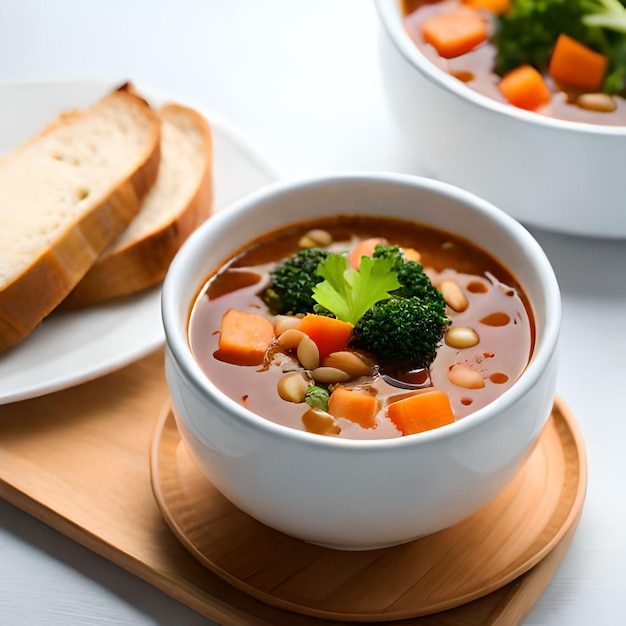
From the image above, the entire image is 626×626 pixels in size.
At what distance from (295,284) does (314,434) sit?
0.40m

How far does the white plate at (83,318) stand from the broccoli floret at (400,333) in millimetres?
597

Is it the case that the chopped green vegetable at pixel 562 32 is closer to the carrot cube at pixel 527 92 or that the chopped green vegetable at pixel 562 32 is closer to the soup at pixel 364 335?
the carrot cube at pixel 527 92

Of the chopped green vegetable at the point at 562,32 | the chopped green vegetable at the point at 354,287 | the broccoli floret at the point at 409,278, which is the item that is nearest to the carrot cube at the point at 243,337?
the chopped green vegetable at the point at 354,287

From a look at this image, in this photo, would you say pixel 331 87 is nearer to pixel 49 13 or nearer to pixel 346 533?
pixel 49 13

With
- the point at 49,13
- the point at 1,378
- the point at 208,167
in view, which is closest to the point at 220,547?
the point at 1,378

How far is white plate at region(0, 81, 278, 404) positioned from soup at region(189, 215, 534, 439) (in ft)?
1.25

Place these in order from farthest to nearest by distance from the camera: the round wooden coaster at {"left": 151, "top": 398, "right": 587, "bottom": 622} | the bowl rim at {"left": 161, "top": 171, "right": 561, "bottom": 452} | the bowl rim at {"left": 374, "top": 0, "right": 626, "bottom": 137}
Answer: the bowl rim at {"left": 374, "top": 0, "right": 626, "bottom": 137} → the round wooden coaster at {"left": 151, "top": 398, "right": 587, "bottom": 622} → the bowl rim at {"left": 161, "top": 171, "right": 561, "bottom": 452}

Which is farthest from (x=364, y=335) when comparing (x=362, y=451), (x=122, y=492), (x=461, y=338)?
(x=122, y=492)

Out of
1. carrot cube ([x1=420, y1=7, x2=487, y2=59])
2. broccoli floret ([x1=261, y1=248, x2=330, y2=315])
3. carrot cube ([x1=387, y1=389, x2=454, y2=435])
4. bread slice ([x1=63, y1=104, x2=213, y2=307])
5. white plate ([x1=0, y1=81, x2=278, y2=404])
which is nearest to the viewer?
carrot cube ([x1=387, y1=389, x2=454, y2=435])

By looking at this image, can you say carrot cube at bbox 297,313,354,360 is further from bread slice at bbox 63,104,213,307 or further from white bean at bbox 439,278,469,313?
bread slice at bbox 63,104,213,307

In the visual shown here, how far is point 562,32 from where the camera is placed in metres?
2.62

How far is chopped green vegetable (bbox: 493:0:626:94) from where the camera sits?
258 centimetres

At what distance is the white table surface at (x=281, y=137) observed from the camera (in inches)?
75.4

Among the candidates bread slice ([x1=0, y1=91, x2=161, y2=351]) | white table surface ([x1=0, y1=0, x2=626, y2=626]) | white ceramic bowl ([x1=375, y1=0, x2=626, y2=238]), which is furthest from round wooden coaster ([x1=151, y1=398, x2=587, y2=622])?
white ceramic bowl ([x1=375, y1=0, x2=626, y2=238])
